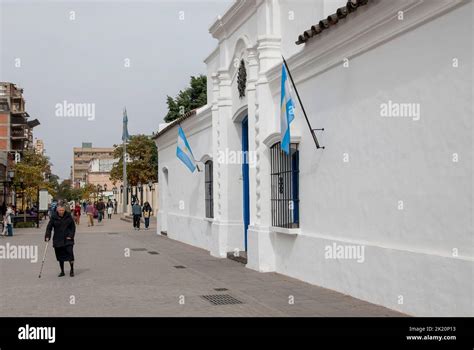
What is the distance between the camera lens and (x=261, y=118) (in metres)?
13.1

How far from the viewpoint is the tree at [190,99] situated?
41.5 m

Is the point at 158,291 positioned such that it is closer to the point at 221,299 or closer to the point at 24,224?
the point at 221,299

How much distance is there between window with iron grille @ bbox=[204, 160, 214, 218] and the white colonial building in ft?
7.47

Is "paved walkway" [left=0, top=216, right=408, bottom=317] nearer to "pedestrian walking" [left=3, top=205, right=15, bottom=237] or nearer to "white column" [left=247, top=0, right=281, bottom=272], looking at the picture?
"white column" [left=247, top=0, right=281, bottom=272]

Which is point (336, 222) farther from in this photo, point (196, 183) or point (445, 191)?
point (196, 183)

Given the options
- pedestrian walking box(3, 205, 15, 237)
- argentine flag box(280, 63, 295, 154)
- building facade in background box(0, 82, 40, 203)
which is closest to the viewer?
argentine flag box(280, 63, 295, 154)

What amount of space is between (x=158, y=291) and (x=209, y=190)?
811 centimetres

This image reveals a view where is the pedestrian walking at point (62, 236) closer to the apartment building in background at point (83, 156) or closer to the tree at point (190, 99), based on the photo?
the tree at point (190, 99)

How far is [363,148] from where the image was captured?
9.19 metres

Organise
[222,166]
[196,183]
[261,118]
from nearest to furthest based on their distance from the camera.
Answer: [261,118], [222,166], [196,183]

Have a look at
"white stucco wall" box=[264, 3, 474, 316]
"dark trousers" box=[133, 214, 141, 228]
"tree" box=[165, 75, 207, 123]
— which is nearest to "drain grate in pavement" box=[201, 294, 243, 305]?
"white stucco wall" box=[264, 3, 474, 316]

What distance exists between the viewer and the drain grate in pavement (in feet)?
31.3
